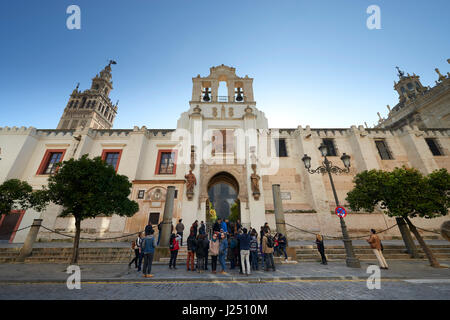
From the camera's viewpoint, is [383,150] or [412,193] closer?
[412,193]

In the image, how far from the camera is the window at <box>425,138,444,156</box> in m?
18.7

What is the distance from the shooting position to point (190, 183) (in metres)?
14.4

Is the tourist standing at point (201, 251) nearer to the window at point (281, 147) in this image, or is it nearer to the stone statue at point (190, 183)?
the stone statue at point (190, 183)

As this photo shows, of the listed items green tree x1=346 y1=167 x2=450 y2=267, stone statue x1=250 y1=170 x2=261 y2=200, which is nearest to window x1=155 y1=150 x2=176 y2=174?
stone statue x1=250 y1=170 x2=261 y2=200

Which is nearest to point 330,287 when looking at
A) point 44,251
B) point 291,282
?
point 291,282

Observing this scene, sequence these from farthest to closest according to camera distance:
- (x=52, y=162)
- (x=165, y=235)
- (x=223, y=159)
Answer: (x=52, y=162), (x=223, y=159), (x=165, y=235)

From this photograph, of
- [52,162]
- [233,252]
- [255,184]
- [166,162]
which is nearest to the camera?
[233,252]

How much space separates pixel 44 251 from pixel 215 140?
13848 millimetres

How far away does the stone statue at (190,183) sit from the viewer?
46.8ft

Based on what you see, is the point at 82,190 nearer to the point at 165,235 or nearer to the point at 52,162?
the point at 165,235

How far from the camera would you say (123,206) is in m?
10.1

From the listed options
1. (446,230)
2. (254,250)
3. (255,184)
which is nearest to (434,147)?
(446,230)

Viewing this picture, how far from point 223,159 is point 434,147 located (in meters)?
23.4
